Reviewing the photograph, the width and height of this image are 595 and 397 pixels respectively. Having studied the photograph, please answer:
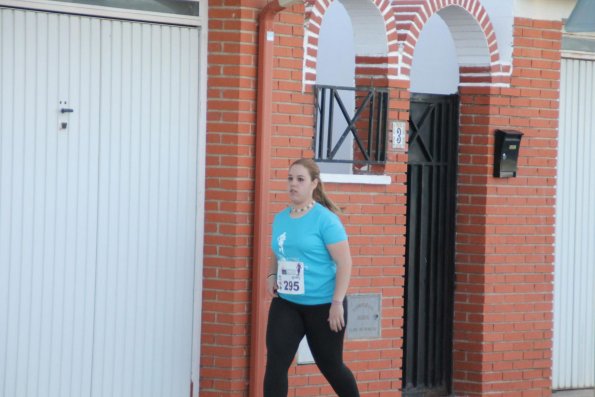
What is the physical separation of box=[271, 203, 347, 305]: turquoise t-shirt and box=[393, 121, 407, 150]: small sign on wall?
1.82 metres

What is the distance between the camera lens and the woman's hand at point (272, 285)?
8211mm

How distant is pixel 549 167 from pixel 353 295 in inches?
86.2

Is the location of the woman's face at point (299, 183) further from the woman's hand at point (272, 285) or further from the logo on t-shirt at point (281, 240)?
the woman's hand at point (272, 285)

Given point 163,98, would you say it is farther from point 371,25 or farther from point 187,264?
point 371,25

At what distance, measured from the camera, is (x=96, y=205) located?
333 inches

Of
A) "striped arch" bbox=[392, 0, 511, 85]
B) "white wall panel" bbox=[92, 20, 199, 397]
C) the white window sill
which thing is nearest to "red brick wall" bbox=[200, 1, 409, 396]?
"white wall panel" bbox=[92, 20, 199, 397]

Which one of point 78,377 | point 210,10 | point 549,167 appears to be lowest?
point 78,377

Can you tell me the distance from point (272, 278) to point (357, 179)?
1.38 meters

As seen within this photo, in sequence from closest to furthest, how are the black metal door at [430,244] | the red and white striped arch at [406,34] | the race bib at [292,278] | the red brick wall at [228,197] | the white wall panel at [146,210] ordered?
1. the race bib at [292,278]
2. the white wall panel at [146,210]
3. the red brick wall at [228,197]
4. the red and white striped arch at [406,34]
5. the black metal door at [430,244]

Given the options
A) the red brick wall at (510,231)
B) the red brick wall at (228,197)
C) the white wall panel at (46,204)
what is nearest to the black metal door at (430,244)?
the red brick wall at (510,231)

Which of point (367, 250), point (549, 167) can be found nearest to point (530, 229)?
point (549, 167)

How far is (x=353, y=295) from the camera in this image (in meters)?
9.41

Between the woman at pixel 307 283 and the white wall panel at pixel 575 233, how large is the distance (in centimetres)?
350

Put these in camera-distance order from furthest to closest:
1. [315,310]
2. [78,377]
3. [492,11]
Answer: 1. [492,11]
2. [78,377]
3. [315,310]
